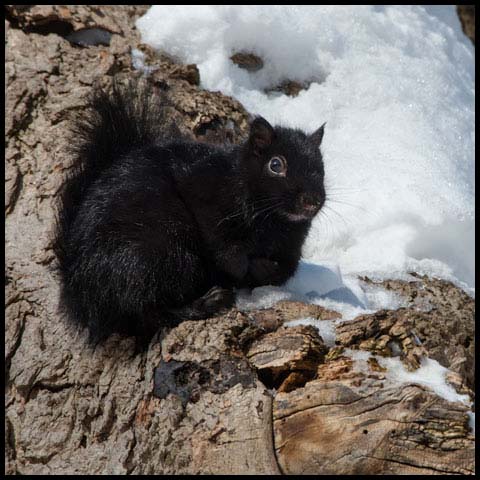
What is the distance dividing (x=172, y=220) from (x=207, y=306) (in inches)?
18.2

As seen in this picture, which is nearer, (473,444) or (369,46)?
(473,444)

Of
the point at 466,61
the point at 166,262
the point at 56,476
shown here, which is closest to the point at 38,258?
the point at 166,262

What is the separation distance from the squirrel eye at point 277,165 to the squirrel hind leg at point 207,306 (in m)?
0.60

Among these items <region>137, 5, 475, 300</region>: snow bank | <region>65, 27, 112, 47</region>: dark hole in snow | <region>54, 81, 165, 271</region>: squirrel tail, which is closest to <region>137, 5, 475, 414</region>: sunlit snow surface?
<region>137, 5, 475, 300</region>: snow bank

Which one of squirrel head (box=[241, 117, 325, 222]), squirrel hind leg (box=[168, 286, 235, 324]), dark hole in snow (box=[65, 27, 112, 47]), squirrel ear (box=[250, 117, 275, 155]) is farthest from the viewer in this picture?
dark hole in snow (box=[65, 27, 112, 47])

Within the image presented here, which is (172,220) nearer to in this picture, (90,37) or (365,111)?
(90,37)

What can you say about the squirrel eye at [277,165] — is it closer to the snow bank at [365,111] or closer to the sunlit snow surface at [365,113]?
the sunlit snow surface at [365,113]

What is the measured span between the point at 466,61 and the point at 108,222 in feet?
10.3

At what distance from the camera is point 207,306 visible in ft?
9.43

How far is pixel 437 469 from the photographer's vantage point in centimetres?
218

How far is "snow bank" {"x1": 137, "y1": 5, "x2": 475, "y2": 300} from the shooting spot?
12.0 ft

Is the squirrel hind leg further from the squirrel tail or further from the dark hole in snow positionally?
the dark hole in snow

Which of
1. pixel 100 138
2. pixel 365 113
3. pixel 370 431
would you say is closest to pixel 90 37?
pixel 100 138

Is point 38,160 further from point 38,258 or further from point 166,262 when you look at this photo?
point 166,262
